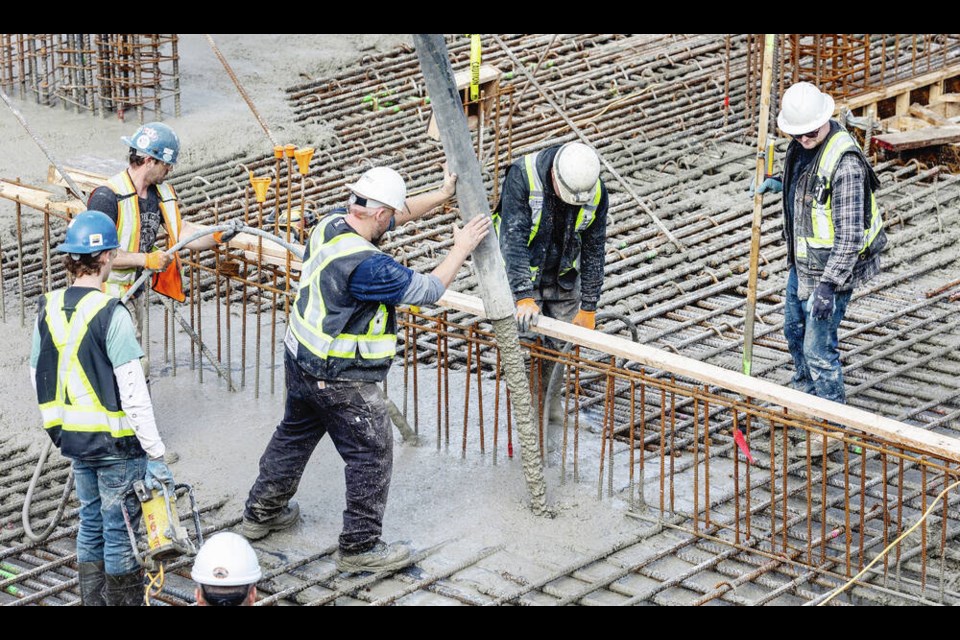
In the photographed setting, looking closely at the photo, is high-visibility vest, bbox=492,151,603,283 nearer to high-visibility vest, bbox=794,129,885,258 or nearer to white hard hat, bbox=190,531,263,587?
high-visibility vest, bbox=794,129,885,258

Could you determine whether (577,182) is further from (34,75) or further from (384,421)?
(34,75)

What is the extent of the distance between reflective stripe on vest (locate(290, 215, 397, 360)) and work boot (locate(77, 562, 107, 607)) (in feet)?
4.26

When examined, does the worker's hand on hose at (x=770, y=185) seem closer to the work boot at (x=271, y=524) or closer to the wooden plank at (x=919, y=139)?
the work boot at (x=271, y=524)

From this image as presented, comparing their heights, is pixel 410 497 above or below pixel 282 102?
below

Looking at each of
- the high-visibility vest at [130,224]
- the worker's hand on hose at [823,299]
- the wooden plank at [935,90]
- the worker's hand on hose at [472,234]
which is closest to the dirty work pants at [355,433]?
the worker's hand on hose at [472,234]

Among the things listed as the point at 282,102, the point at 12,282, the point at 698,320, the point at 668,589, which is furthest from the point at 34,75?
the point at 668,589

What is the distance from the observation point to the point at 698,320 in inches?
381

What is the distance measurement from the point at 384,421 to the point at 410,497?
0.87 m

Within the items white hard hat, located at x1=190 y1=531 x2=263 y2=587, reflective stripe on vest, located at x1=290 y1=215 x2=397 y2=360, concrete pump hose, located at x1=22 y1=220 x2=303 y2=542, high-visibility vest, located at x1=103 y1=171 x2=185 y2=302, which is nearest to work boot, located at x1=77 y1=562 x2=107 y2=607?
concrete pump hose, located at x1=22 y1=220 x2=303 y2=542

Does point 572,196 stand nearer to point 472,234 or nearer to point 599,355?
point 472,234

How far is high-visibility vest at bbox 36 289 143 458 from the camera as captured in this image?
6.15 m

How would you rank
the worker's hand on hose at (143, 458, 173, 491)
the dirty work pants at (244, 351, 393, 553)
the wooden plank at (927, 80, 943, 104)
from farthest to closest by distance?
the wooden plank at (927, 80, 943, 104), the dirty work pants at (244, 351, 393, 553), the worker's hand on hose at (143, 458, 173, 491)

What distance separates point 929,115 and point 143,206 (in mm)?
7327

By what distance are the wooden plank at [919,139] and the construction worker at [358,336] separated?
6.11 m
